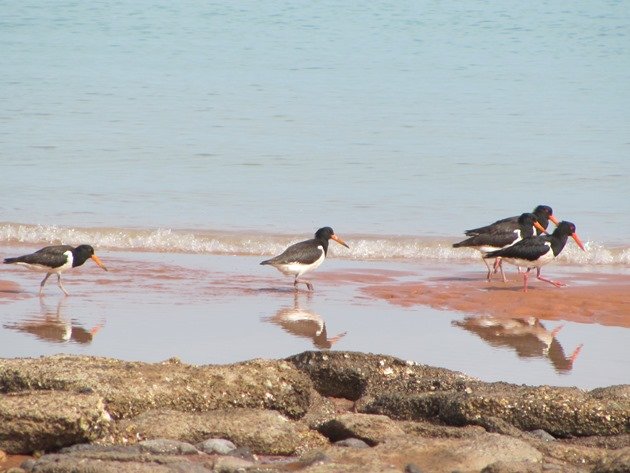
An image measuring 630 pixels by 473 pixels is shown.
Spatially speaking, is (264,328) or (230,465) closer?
(230,465)

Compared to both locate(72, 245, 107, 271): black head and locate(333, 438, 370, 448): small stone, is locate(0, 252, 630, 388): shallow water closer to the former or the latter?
locate(72, 245, 107, 271): black head

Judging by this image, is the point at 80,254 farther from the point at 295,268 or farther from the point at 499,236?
the point at 499,236

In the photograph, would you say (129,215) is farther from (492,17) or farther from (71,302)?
(492,17)

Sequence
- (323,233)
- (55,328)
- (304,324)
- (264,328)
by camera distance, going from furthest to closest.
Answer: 1. (323,233)
2. (304,324)
3. (264,328)
4. (55,328)

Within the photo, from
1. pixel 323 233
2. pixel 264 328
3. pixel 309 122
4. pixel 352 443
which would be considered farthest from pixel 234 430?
pixel 309 122

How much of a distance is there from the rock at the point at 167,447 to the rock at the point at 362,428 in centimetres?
83

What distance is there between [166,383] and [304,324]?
12.8 feet

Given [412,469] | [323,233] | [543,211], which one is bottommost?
[412,469]

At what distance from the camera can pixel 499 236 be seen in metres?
13.8

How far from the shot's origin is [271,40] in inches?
1427

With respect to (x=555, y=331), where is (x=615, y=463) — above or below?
above

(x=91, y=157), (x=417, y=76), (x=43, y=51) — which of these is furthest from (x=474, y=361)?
(x=43, y=51)

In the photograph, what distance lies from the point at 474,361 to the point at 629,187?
1100cm

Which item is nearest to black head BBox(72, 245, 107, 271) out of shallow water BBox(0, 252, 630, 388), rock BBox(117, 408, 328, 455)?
shallow water BBox(0, 252, 630, 388)
